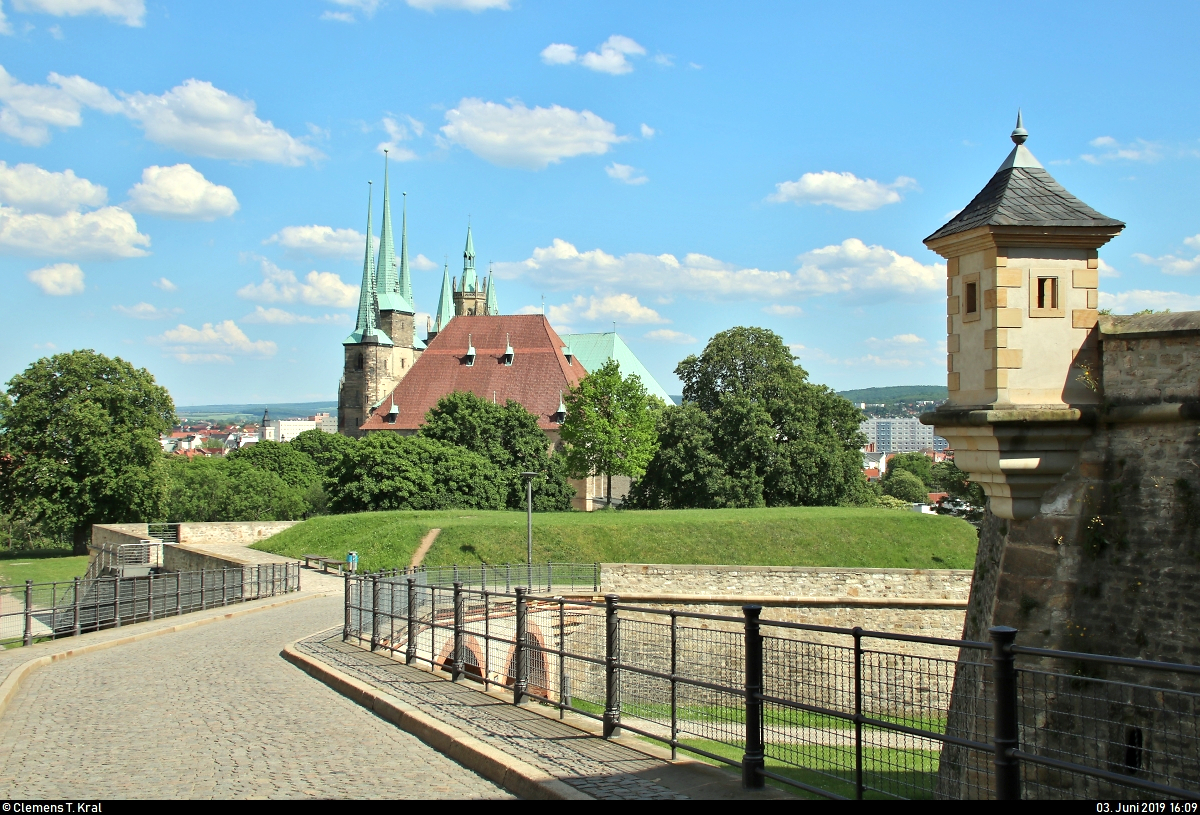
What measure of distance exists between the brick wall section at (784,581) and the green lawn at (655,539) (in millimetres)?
4267

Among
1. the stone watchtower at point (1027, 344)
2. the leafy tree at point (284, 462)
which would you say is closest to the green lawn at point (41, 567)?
the leafy tree at point (284, 462)

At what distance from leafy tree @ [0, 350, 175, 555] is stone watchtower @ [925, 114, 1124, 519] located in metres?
50.5

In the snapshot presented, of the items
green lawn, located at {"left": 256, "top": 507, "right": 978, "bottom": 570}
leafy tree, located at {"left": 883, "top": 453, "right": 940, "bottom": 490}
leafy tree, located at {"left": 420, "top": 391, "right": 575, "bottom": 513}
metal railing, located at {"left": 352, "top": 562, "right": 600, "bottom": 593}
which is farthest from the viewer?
leafy tree, located at {"left": 883, "top": 453, "right": 940, "bottom": 490}

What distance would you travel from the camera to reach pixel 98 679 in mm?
12883

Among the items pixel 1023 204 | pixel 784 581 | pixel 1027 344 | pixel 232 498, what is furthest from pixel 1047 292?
pixel 232 498

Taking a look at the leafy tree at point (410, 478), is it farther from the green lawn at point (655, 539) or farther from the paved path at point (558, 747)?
the paved path at point (558, 747)

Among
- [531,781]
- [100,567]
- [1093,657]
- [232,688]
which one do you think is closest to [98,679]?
[232,688]

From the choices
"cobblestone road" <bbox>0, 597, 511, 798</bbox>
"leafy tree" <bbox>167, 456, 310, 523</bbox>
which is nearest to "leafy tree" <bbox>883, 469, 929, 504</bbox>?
"leafy tree" <bbox>167, 456, 310, 523</bbox>

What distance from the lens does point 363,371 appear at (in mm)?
97562

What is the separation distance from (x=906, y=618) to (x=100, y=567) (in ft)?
105

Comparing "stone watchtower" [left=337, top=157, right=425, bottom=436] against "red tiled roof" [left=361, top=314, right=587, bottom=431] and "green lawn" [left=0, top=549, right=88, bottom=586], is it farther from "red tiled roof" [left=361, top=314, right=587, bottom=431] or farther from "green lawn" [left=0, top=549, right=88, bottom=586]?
"green lawn" [left=0, top=549, right=88, bottom=586]

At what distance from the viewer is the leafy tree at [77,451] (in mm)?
52000

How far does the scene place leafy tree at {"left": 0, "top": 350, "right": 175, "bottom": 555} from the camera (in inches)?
2047

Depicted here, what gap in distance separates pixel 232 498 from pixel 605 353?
49260 mm
